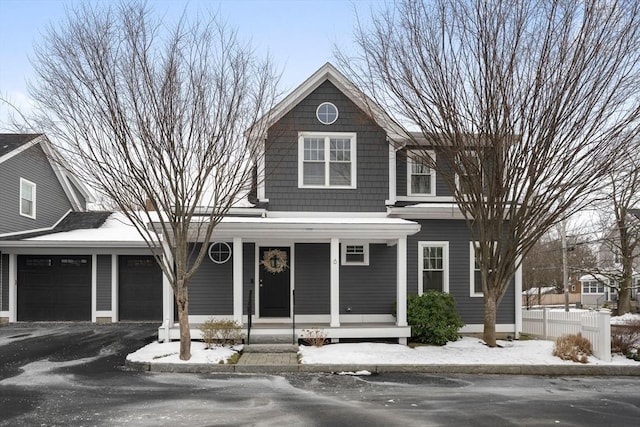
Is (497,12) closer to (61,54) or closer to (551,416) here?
(551,416)

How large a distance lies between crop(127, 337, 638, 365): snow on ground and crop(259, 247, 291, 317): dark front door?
2615 mm

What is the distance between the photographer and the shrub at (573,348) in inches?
432

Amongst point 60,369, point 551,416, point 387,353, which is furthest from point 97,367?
point 551,416

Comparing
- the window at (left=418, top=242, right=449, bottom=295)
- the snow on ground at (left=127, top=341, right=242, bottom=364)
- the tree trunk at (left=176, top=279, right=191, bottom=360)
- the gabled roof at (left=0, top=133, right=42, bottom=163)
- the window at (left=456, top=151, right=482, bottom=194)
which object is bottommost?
the snow on ground at (left=127, top=341, right=242, bottom=364)

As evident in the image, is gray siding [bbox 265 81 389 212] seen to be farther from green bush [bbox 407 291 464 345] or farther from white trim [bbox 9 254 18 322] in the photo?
white trim [bbox 9 254 18 322]

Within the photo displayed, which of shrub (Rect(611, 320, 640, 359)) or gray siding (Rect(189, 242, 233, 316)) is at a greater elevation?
gray siding (Rect(189, 242, 233, 316))

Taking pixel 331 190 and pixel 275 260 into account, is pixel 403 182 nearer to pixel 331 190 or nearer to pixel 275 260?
pixel 331 190

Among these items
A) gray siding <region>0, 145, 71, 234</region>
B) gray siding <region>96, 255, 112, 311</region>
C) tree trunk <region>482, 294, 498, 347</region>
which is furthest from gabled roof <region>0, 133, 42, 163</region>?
tree trunk <region>482, 294, 498, 347</region>

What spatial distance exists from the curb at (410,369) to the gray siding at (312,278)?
4188mm

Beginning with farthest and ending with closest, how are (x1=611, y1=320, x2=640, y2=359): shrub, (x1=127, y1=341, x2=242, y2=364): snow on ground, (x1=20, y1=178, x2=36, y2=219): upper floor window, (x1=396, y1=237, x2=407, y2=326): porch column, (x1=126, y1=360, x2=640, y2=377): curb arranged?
(x1=20, y1=178, x2=36, y2=219): upper floor window → (x1=396, y1=237, x2=407, y2=326): porch column → (x1=611, y1=320, x2=640, y2=359): shrub → (x1=127, y1=341, x2=242, y2=364): snow on ground → (x1=126, y1=360, x2=640, y2=377): curb

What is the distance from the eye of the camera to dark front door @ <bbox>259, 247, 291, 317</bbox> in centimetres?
1479

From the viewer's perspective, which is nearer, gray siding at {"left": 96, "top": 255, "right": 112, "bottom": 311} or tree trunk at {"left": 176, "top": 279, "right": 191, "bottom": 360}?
tree trunk at {"left": 176, "top": 279, "right": 191, "bottom": 360}

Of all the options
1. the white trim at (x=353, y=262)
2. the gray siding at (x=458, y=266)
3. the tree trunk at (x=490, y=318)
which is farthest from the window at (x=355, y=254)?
the tree trunk at (x=490, y=318)

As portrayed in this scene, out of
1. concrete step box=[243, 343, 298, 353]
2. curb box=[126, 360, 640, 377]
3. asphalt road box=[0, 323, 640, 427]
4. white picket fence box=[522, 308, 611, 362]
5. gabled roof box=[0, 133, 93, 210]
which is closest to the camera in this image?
asphalt road box=[0, 323, 640, 427]
